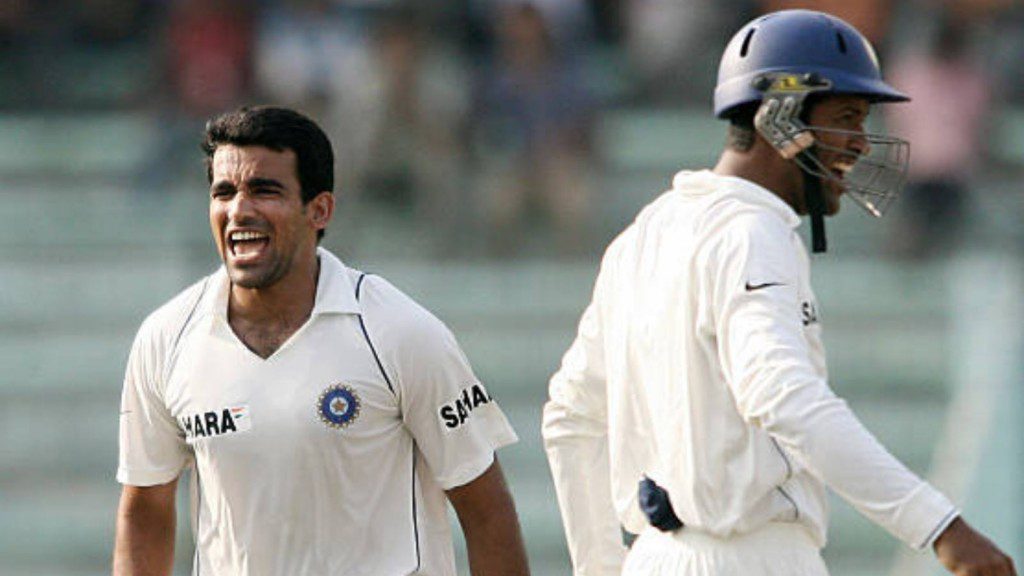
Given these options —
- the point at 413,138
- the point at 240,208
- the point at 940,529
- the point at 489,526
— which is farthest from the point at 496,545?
the point at 413,138

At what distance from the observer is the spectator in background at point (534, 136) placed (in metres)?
11.3

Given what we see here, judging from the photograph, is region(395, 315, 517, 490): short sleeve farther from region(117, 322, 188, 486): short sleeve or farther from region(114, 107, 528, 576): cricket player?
region(117, 322, 188, 486): short sleeve

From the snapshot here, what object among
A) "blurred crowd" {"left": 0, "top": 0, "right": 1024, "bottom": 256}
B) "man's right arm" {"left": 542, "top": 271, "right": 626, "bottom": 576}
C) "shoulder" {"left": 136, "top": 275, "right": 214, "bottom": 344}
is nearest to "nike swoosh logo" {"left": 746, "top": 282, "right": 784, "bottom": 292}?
"man's right arm" {"left": 542, "top": 271, "right": 626, "bottom": 576}

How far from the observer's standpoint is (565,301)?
11242mm

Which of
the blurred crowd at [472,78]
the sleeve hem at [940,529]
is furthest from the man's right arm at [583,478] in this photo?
the blurred crowd at [472,78]

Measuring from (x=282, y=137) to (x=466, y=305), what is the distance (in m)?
6.10

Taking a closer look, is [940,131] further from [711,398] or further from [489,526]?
[711,398]

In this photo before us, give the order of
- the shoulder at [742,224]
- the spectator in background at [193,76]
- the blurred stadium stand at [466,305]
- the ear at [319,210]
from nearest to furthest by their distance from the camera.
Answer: the shoulder at [742,224] < the ear at [319,210] < the blurred stadium stand at [466,305] < the spectator in background at [193,76]

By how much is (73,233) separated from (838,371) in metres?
3.60

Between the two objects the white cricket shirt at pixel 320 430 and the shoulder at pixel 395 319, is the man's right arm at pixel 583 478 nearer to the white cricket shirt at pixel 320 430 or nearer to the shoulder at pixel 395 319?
the white cricket shirt at pixel 320 430

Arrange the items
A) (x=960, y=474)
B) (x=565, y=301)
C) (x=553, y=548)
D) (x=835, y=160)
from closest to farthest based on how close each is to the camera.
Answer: (x=835, y=160) < (x=960, y=474) < (x=553, y=548) < (x=565, y=301)

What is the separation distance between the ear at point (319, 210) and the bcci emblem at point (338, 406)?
0.37 m

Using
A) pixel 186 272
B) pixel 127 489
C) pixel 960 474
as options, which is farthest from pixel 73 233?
pixel 127 489

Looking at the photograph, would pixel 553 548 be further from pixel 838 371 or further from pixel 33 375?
pixel 33 375
